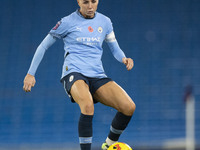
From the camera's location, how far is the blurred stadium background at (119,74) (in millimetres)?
8500

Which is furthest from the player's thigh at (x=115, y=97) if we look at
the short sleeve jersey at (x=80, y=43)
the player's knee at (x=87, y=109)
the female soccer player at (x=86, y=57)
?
the player's knee at (x=87, y=109)

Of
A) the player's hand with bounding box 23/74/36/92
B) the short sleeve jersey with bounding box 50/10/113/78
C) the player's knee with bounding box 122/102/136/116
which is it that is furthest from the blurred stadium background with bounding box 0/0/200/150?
the player's hand with bounding box 23/74/36/92

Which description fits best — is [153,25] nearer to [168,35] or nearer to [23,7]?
[168,35]

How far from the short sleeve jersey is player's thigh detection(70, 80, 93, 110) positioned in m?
0.20

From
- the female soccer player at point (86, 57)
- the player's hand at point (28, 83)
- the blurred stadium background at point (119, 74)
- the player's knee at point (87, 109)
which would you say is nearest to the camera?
the player's knee at point (87, 109)

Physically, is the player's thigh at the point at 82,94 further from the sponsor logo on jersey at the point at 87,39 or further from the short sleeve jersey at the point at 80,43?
the sponsor logo on jersey at the point at 87,39

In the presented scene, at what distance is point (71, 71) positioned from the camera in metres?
4.28

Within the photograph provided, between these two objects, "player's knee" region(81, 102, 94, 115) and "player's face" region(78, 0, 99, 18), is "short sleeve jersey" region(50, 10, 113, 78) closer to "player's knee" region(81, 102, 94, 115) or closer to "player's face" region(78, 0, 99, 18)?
"player's face" region(78, 0, 99, 18)

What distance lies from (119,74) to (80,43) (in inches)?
188

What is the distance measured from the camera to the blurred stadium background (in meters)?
8.50

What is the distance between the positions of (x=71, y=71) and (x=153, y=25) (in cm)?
552

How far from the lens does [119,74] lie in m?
9.05

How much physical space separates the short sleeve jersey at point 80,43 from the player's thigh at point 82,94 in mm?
197

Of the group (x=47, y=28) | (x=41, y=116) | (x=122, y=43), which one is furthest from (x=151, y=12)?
(x=41, y=116)
